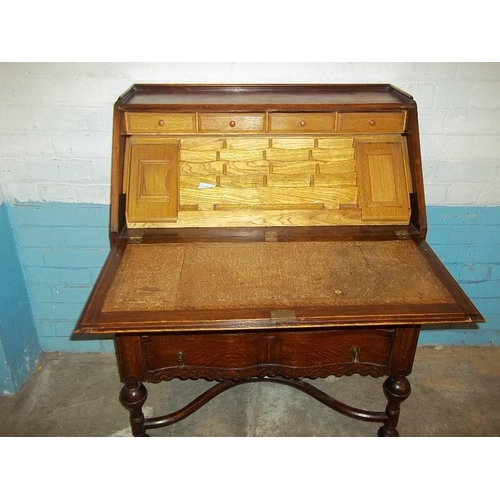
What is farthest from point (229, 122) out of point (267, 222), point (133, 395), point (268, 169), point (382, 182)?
point (133, 395)

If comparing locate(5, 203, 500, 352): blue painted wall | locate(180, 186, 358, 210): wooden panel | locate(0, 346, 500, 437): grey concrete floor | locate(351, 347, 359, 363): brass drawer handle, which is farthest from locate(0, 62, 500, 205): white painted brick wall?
locate(351, 347, 359, 363): brass drawer handle

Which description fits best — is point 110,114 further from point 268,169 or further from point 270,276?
point 270,276

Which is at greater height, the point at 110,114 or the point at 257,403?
the point at 110,114

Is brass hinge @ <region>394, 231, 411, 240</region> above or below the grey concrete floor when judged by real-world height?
above

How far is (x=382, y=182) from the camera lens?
215 cm

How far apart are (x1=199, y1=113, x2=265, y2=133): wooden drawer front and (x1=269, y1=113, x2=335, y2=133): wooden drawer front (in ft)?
0.20

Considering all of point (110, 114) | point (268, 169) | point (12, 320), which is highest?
point (110, 114)

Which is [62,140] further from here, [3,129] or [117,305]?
[117,305]

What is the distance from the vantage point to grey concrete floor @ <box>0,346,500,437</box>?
261cm

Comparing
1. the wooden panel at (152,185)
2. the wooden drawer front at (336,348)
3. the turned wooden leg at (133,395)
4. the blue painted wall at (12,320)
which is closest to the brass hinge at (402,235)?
the wooden drawer front at (336,348)

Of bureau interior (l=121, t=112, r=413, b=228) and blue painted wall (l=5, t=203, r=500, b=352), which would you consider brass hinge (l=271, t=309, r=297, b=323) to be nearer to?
bureau interior (l=121, t=112, r=413, b=228)

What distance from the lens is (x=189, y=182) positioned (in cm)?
214

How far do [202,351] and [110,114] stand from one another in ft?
4.63

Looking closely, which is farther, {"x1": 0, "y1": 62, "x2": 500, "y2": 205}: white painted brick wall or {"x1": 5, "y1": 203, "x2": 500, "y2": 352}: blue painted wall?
{"x1": 5, "y1": 203, "x2": 500, "y2": 352}: blue painted wall
